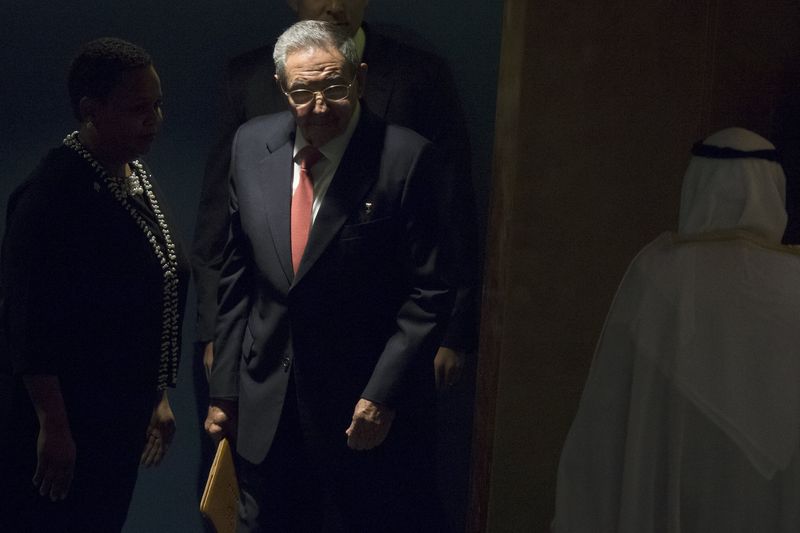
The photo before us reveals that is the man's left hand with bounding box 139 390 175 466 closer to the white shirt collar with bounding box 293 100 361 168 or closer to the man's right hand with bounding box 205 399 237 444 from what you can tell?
the man's right hand with bounding box 205 399 237 444

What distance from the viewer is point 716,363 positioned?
2.09 m

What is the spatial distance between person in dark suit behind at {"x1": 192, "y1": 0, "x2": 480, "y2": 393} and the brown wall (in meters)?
0.36

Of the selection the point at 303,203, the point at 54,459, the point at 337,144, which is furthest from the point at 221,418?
the point at 337,144

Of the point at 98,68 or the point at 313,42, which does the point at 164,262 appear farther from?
the point at 313,42

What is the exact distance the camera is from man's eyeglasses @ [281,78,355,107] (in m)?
2.51

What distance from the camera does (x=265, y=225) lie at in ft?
8.57

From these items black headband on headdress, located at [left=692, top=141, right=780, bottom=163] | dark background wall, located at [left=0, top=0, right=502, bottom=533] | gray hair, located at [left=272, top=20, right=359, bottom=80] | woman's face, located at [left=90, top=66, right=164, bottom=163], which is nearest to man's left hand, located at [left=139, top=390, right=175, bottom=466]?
dark background wall, located at [left=0, top=0, right=502, bottom=533]

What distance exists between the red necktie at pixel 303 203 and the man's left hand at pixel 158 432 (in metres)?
0.46

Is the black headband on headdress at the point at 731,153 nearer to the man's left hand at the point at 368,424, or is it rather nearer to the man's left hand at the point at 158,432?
Result: the man's left hand at the point at 368,424

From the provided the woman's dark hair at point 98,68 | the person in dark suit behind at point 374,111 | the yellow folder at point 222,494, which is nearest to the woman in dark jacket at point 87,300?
the woman's dark hair at point 98,68

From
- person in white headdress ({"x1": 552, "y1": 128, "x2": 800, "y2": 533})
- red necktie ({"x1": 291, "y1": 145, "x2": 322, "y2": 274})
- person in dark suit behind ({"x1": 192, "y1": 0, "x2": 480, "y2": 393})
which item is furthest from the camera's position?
person in dark suit behind ({"x1": 192, "y1": 0, "x2": 480, "y2": 393})

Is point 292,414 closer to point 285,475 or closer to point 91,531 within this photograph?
point 285,475

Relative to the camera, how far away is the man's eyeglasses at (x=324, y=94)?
251 cm

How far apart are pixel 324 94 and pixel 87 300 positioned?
2.06 ft
